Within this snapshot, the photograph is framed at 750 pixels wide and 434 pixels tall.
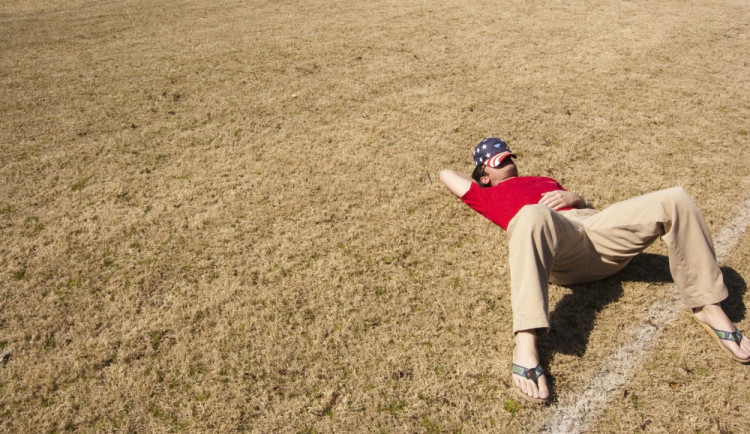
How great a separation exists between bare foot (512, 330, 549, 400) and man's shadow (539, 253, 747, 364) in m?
0.20

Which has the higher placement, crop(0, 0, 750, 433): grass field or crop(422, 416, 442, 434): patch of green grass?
crop(0, 0, 750, 433): grass field

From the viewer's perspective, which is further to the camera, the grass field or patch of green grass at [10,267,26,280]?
patch of green grass at [10,267,26,280]

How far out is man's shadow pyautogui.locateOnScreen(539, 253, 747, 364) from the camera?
11.2 feet

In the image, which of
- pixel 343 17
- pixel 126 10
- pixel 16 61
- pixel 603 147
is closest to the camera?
pixel 603 147

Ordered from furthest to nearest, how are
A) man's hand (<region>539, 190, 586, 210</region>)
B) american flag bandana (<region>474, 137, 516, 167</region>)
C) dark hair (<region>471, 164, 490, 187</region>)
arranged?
dark hair (<region>471, 164, 490, 187</region>) < american flag bandana (<region>474, 137, 516, 167</region>) < man's hand (<region>539, 190, 586, 210</region>)

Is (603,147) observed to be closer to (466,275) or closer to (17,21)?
(466,275)

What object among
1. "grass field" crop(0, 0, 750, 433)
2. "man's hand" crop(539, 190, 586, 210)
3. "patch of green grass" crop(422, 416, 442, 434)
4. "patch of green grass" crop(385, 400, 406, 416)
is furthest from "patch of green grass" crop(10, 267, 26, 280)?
"man's hand" crop(539, 190, 586, 210)

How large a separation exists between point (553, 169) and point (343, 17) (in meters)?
A: 6.58

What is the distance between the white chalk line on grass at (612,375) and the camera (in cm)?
296

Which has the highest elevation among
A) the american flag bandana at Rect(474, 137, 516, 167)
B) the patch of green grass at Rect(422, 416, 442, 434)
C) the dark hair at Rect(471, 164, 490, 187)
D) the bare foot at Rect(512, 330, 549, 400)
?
the american flag bandana at Rect(474, 137, 516, 167)

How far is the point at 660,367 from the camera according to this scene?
10.6 feet

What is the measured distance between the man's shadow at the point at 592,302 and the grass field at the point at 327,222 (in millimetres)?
20

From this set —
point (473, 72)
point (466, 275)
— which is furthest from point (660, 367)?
point (473, 72)

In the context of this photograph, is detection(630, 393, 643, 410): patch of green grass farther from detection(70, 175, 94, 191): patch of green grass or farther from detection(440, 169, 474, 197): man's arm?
detection(70, 175, 94, 191): patch of green grass
